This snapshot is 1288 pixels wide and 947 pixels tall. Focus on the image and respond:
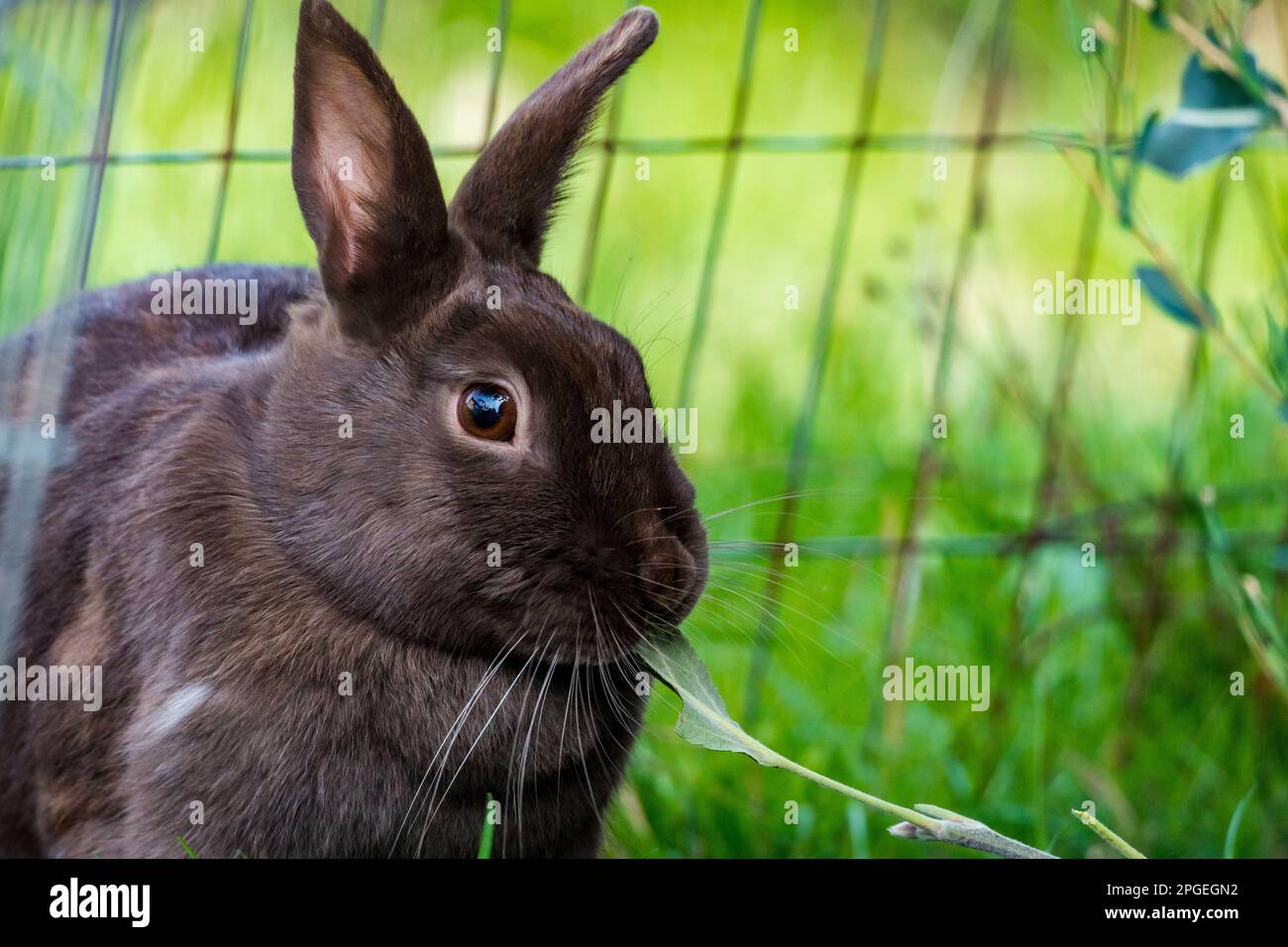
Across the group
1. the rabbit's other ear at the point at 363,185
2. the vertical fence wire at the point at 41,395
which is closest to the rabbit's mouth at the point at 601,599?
the rabbit's other ear at the point at 363,185

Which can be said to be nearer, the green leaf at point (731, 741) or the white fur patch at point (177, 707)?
the green leaf at point (731, 741)

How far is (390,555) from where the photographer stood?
5.69 feet

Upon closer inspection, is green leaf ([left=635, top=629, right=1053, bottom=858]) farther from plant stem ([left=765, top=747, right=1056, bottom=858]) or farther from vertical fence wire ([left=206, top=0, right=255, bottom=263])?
vertical fence wire ([left=206, top=0, right=255, bottom=263])

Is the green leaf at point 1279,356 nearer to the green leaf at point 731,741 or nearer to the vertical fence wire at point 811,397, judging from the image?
the green leaf at point 731,741

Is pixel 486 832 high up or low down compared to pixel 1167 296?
down

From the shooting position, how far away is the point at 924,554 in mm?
2947

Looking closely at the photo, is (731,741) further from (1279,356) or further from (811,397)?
(811,397)

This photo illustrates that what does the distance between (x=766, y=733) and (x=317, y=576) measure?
3.72ft

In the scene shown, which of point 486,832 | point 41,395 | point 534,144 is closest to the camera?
point 486,832

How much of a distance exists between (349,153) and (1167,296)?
3.29 ft

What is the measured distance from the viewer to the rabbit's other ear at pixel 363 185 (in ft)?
5.78

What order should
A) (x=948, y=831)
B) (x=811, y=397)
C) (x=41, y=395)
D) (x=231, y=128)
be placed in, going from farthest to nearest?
(x=811, y=397)
(x=231, y=128)
(x=41, y=395)
(x=948, y=831)

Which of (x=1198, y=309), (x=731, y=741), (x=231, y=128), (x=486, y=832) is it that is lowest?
(x=486, y=832)

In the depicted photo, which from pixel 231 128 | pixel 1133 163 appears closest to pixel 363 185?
pixel 231 128
